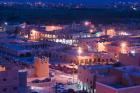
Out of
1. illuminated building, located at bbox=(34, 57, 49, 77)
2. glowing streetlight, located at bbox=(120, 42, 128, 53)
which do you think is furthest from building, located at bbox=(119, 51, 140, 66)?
glowing streetlight, located at bbox=(120, 42, 128, 53)

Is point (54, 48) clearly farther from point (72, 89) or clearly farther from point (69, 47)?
point (72, 89)

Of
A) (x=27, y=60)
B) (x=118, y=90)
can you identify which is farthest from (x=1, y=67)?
(x=27, y=60)

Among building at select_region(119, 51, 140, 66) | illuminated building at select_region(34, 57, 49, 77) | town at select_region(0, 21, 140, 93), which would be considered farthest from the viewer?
illuminated building at select_region(34, 57, 49, 77)

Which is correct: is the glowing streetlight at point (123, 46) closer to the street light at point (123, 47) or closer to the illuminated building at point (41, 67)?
the street light at point (123, 47)

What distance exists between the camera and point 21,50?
56.9 feet

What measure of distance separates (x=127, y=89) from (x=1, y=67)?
3.11m

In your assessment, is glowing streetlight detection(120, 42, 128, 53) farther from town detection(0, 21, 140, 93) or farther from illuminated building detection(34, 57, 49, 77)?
illuminated building detection(34, 57, 49, 77)

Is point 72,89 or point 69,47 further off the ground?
point 69,47

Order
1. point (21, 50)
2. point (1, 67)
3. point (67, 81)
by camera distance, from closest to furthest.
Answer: point (1, 67) < point (67, 81) < point (21, 50)

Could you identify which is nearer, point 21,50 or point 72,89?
point 72,89

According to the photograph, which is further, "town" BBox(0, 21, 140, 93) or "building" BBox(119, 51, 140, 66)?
"building" BBox(119, 51, 140, 66)

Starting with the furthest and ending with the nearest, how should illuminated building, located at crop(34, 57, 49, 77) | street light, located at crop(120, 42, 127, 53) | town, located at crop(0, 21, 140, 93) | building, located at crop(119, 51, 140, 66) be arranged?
1. street light, located at crop(120, 42, 127, 53)
2. illuminated building, located at crop(34, 57, 49, 77)
3. building, located at crop(119, 51, 140, 66)
4. town, located at crop(0, 21, 140, 93)

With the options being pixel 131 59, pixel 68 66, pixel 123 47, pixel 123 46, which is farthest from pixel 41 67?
pixel 123 46

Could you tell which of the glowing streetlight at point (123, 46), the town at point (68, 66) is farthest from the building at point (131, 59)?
the glowing streetlight at point (123, 46)
